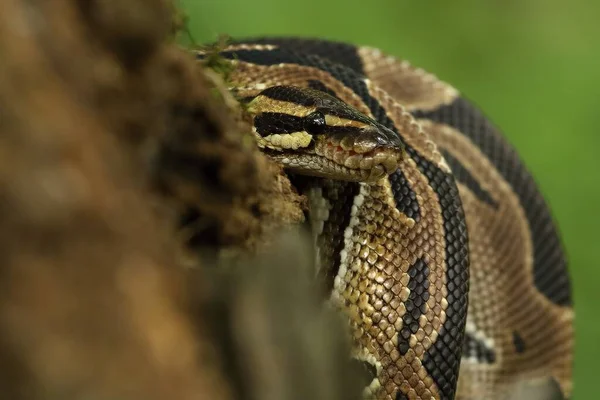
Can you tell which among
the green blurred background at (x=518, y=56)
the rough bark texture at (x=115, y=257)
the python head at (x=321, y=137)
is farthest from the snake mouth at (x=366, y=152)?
the green blurred background at (x=518, y=56)

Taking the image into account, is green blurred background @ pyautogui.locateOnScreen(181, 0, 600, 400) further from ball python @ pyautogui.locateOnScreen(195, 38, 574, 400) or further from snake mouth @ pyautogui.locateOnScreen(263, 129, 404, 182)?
snake mouth @ pyautogui.locateOnScreen(263, 129, 404, 182)

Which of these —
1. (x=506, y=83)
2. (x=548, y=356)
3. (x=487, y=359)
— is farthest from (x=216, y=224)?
(x=506, y=83)

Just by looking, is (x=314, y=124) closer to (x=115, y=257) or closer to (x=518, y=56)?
Result: (x=115, y=257)

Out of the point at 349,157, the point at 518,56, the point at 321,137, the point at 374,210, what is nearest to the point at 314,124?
the point at 321,137

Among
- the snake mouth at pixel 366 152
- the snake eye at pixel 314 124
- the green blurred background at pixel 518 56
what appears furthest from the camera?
the green blurred background at pixel 518 56

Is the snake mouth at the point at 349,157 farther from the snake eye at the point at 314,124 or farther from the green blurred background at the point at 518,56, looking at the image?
the green blurred background at the point at 518,56

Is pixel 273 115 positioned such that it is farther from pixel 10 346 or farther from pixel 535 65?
pixel 535 65

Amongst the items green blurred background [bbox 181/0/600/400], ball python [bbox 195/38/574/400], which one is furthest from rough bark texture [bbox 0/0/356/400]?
green blurred background [bbox 181/0/600/400]
